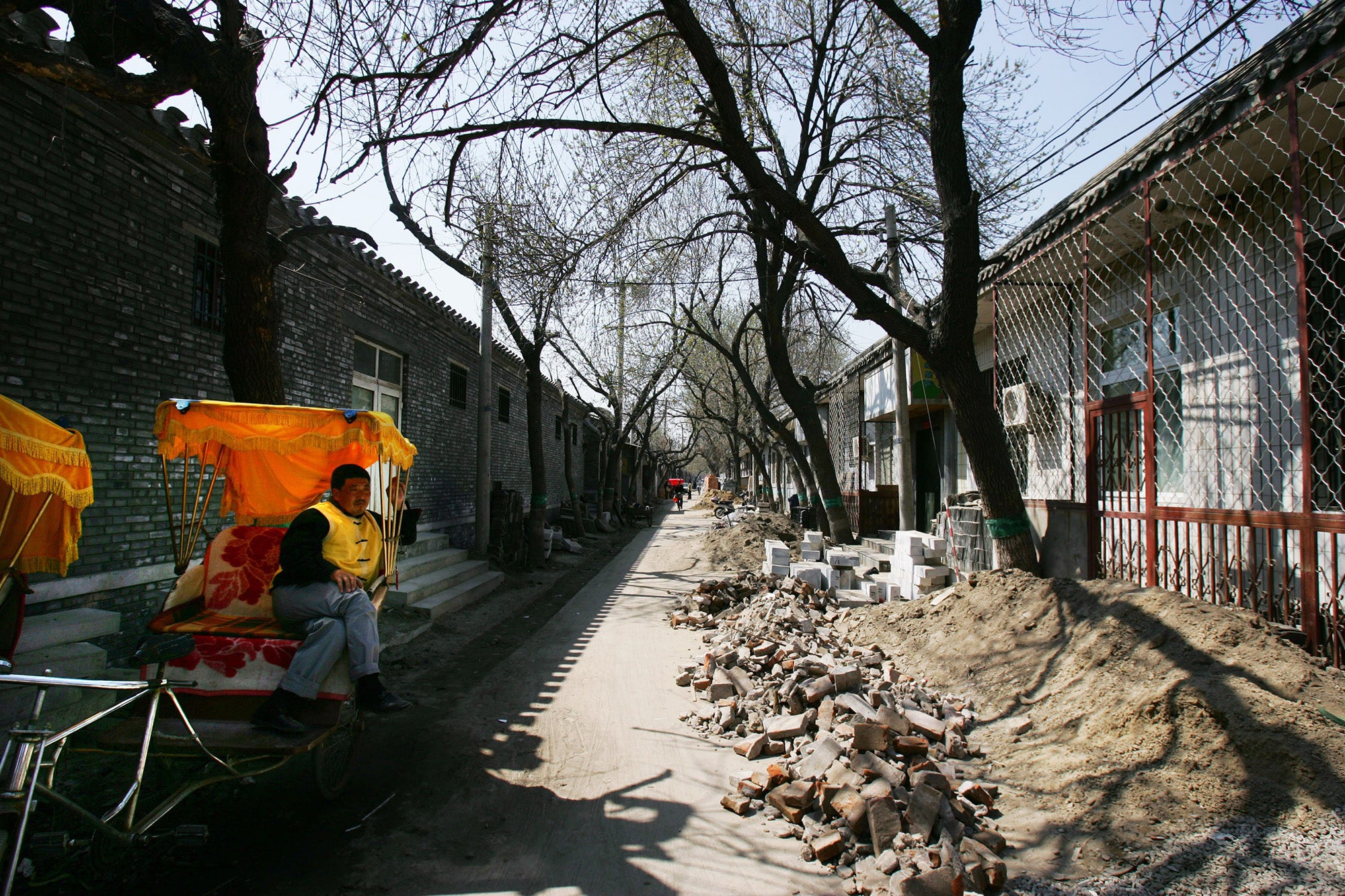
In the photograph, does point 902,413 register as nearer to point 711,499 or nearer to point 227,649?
point 227,649

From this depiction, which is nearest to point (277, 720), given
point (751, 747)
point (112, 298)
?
point (751, 747)

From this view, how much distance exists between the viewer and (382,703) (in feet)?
13.0

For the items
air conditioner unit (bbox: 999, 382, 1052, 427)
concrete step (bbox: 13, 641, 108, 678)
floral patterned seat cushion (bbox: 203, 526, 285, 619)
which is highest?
air conditioner unit (bbox: 999, 382, 1052, 427)

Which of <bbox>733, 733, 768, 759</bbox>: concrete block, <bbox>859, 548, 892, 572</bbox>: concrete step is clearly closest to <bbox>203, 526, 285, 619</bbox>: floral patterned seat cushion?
<bbox>733, 733, 768, 759</bbox>: concrete block

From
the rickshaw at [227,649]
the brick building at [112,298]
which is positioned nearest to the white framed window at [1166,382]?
the rickshaw at [227,649]

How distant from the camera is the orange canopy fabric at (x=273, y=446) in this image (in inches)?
183

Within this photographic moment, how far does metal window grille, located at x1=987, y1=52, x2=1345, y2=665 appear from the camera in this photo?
4004 mm

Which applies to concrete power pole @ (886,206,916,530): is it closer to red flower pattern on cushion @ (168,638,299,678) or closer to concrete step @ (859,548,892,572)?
concrete step @ (859,548,892,572)

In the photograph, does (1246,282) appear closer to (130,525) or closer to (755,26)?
(755,26)

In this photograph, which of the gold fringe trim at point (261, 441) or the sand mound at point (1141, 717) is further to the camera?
the gold fringe trim at point (261, 441)

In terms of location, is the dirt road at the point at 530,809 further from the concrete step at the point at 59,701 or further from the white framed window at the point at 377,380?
the white framed window at the point at 377,380

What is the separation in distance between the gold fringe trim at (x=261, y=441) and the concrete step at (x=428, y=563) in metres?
4.44

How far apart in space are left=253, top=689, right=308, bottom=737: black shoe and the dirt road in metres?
0.51

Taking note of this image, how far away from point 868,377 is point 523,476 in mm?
10333
